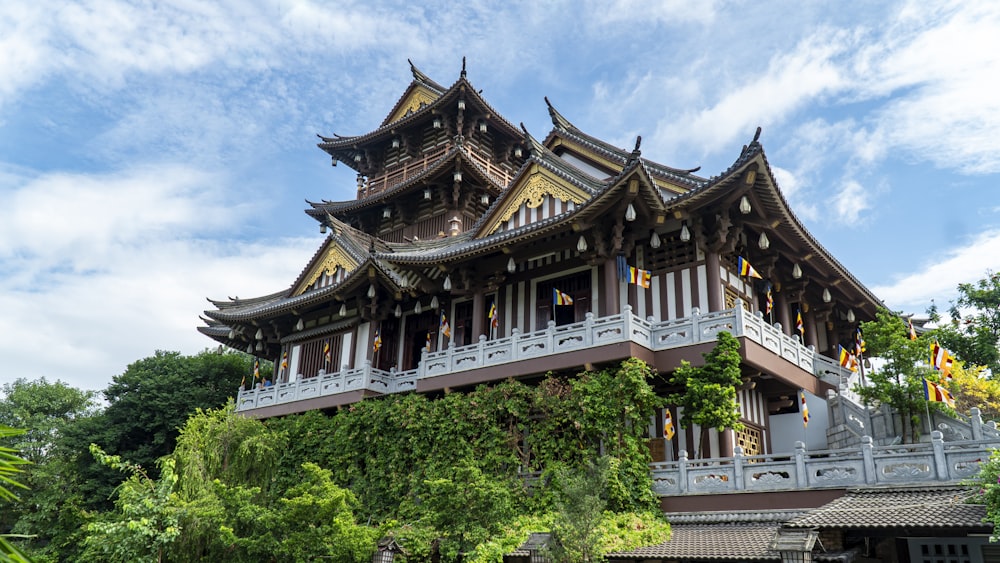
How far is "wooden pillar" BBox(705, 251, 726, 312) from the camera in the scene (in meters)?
17.4

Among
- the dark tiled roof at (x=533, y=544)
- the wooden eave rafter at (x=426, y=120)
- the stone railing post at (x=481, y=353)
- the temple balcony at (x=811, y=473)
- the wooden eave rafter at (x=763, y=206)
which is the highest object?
the wooden eave rafter at (x=426, y=120)

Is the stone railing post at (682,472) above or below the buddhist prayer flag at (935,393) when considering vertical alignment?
below

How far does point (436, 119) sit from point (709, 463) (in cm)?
1938

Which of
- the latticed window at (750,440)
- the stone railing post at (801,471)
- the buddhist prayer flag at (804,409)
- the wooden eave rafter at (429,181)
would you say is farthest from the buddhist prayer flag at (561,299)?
the wooden eave rafter at (429,181)

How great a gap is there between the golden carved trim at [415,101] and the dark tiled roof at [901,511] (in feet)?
78.2

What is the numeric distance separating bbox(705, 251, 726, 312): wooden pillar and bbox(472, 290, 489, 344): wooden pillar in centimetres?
606

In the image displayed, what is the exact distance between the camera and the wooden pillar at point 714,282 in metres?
17.4

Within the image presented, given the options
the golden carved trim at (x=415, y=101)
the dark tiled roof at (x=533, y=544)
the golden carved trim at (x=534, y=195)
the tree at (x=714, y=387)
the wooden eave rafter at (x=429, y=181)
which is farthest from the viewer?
the golden carved trim at (x=415, y=101)

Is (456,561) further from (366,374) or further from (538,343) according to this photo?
(366,374)

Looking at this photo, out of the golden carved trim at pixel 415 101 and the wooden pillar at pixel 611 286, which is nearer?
the wooden pillar at pixel 611 286

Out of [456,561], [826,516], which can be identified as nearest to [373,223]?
[456,561]

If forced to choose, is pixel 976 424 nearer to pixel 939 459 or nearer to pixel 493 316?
pixel 939 459

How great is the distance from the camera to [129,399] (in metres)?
29.6

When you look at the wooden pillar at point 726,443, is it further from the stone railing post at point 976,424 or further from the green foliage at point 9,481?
the green foliage at point 9,481
